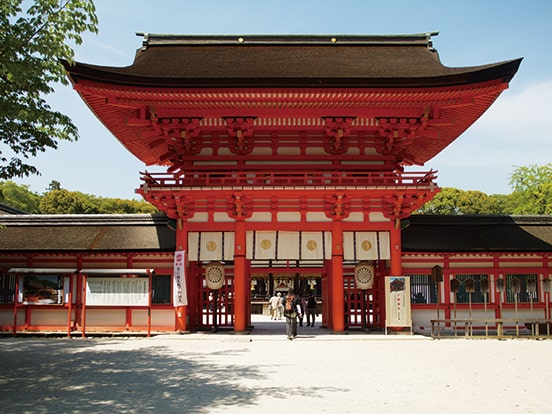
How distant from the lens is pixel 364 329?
21047 millimetres

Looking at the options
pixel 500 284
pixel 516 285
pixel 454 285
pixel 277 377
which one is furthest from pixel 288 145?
pixel 277 377

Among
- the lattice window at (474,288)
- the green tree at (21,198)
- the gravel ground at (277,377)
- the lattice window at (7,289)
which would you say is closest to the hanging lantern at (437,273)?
the lattice window at (474,288)

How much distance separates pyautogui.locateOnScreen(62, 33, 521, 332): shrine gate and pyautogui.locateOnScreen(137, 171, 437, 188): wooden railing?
6 cm

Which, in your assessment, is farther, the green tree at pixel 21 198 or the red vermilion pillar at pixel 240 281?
the green tree at pixel 21 198

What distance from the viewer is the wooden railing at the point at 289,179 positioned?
19406 millimetres

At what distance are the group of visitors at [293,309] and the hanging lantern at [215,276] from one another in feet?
8.16

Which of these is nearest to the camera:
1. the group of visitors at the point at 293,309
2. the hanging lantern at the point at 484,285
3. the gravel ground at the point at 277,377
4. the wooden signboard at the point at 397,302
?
the gravel ground at the point at 277,377

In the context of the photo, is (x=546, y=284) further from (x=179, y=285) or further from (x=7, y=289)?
(x=7, y=289)

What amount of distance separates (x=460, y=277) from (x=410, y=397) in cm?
1325

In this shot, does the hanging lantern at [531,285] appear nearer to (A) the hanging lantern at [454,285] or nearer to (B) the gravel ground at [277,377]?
(A) the hanging lantern at [454,285]

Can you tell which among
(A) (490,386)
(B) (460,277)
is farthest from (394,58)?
(A) (490,386)

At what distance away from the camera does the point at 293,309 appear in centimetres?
1889

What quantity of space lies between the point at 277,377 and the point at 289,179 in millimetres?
9413

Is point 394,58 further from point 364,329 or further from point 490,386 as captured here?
point 490,386
